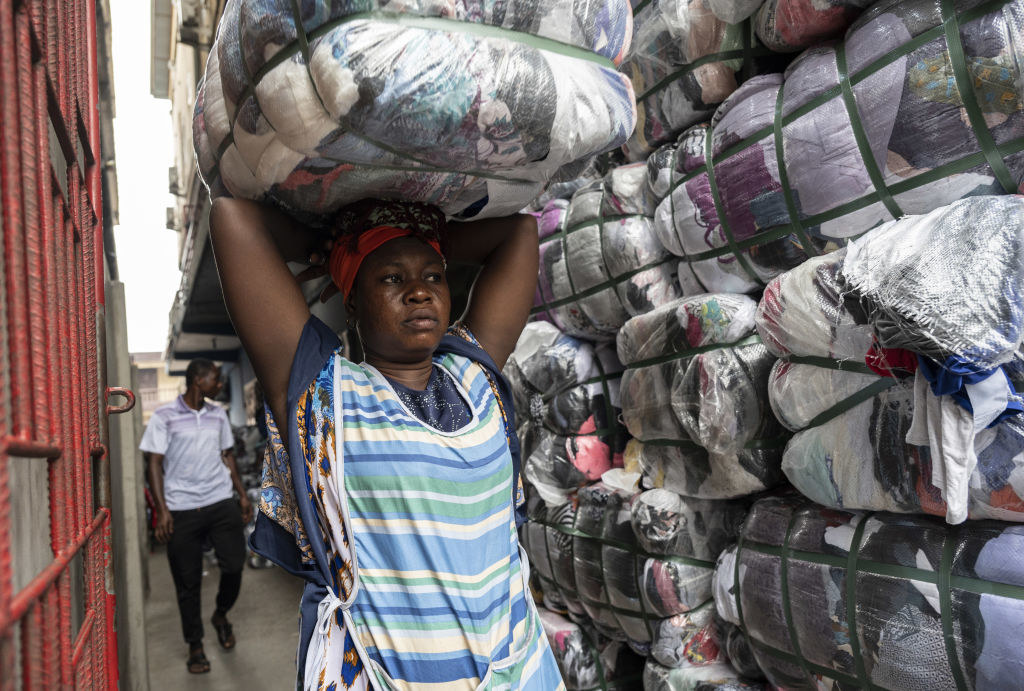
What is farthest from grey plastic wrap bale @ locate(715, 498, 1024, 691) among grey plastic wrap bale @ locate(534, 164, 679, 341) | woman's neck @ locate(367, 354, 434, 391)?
woman's neck @ locate(367, 354, 434, 391)

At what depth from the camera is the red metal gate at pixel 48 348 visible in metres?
0.43

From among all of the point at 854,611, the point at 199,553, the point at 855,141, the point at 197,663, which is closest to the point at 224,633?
the point at 197,663

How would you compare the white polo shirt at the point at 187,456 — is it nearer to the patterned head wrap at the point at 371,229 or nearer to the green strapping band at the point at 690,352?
the green strapping band at the point at 690,352

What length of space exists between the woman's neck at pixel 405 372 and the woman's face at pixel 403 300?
0.02 metres

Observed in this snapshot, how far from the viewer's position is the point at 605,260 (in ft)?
6.79

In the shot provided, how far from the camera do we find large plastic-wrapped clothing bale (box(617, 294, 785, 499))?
155 cm

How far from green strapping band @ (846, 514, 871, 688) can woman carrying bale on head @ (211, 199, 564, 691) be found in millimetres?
561

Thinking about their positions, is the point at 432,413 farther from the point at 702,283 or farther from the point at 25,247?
the point at 702,283

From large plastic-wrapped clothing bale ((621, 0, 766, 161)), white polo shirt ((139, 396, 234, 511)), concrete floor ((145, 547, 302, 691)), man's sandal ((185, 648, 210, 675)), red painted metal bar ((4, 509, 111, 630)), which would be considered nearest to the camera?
red painted metal bar ((4, 509, 111, 630))

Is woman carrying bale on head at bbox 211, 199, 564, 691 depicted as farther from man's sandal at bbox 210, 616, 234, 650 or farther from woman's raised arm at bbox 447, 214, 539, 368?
man's sandal at bbox 210, 616, 234, 650

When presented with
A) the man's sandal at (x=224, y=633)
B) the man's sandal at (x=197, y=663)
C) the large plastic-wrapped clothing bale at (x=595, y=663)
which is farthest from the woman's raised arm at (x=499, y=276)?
the man's sandal at (x=224, y=633)

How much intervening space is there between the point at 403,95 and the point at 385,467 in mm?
522

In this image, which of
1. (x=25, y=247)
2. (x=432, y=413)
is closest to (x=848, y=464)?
(x=432, y=413)

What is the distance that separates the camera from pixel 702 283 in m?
1.80
